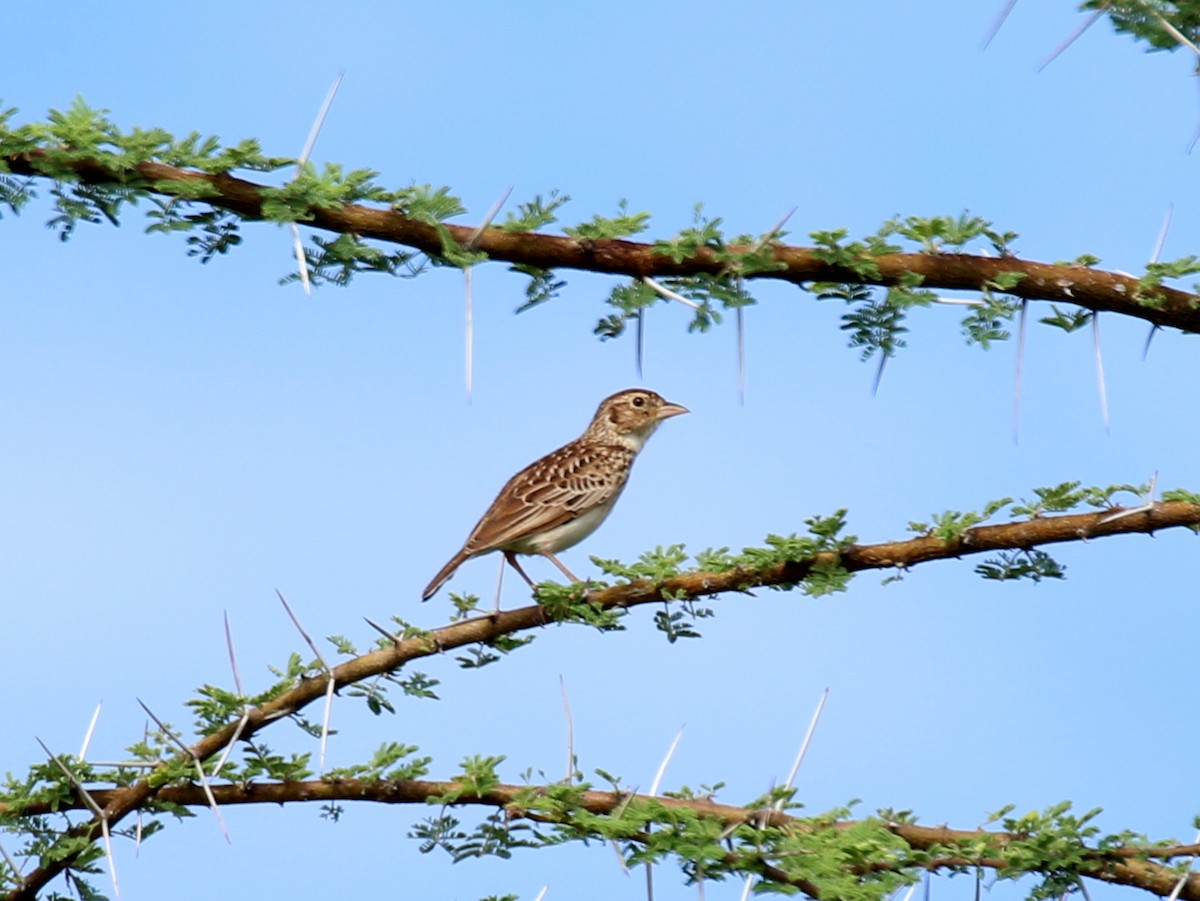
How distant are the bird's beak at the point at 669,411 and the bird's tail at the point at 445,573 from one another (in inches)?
99.1

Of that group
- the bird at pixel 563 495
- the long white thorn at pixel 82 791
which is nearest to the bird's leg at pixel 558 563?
the bird at pixel 563 495

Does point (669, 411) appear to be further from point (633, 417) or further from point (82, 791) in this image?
point (82, 791)

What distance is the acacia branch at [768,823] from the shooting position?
18.4 feet

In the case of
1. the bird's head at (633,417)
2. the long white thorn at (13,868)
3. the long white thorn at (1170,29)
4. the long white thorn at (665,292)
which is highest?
the long white thorn at (1170,29)

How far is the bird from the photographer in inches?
353

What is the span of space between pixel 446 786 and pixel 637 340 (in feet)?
6.44

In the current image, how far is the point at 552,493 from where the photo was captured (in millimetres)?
9430

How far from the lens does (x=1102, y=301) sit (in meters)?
5.73

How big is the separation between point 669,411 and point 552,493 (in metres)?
1.83

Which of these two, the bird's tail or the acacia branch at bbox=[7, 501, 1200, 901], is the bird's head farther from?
the acacia branch at bbox=[7, 501, 1200, 901]

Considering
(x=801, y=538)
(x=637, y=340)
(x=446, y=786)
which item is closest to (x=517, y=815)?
(x=446, y=786)

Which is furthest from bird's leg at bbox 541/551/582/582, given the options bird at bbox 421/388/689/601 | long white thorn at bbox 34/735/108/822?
long white thorn at bbox 34/735/108/822

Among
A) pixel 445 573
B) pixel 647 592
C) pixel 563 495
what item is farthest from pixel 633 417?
pixel 647 592

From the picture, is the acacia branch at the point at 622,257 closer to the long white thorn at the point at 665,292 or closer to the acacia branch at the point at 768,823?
the long white thorn at the point at 665,292
